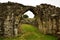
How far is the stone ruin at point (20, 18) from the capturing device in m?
27.2

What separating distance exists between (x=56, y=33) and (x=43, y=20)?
2.86m

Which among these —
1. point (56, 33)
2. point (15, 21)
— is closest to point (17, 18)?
point (15, 21)

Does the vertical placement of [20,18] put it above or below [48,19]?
above

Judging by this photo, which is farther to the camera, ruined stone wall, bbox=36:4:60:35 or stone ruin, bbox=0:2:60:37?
ruined stone wall, bbox=36:4:60:35

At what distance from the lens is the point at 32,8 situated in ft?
95.0

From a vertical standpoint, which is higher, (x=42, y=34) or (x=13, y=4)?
(x=13, y=4)

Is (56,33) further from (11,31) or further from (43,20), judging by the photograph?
(11,31)

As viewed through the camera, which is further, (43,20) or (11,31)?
(43,20)

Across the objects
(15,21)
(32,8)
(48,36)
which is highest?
(32,8)

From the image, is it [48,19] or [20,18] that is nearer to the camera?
[20,18]

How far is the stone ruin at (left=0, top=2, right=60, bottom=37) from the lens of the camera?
2725cm

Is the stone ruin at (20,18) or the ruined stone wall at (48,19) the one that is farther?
the ruined stone wall at (48,19)

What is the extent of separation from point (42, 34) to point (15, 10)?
5.53m

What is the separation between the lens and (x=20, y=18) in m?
28.4
